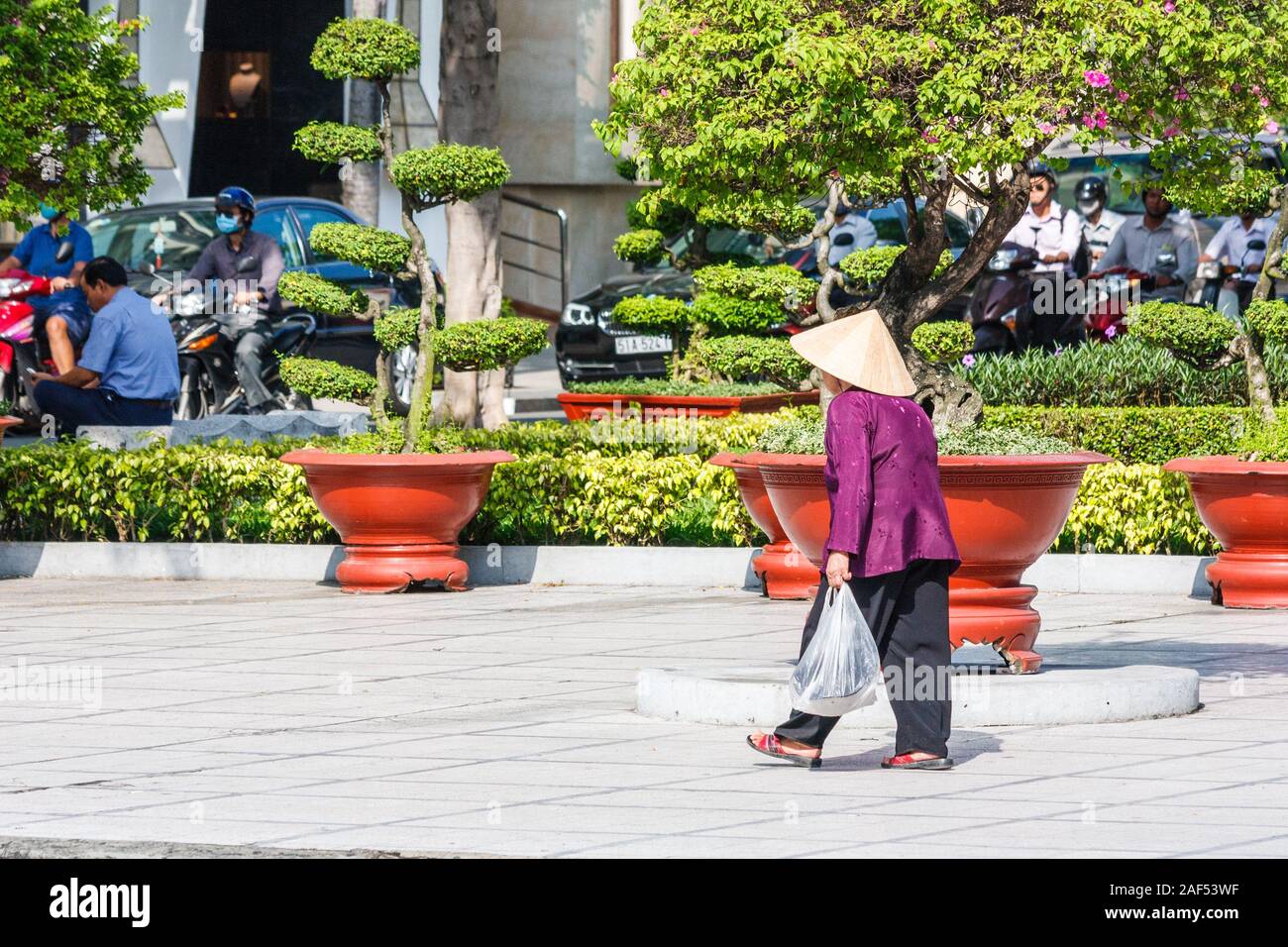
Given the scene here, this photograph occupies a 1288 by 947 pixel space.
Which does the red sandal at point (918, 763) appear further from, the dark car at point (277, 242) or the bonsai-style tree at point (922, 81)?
the dark car at point (277, 242)

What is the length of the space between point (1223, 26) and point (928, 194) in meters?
1.75

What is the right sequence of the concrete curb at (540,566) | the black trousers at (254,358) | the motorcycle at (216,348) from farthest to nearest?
the motorcycle at (216,348)
the black trousers at (254,358)
the concrete curb at (540,566)

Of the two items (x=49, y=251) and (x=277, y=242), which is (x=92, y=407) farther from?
(x=277, y=242)

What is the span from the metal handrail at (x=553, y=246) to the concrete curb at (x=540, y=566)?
596 inches

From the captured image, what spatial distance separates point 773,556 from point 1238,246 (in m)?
7.80

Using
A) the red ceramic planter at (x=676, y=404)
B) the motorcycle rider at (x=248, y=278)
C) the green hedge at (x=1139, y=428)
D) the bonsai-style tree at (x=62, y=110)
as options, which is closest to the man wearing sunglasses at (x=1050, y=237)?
the red ceramic planter at (x=676, y=404)

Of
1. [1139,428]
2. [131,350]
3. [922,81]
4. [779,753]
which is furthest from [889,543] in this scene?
[131,350]

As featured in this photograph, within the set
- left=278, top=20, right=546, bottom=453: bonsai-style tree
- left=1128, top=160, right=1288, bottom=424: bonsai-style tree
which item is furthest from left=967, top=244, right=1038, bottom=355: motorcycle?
left=278, top=20, right=546, bottom=453: bonsai-style tree

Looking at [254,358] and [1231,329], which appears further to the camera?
[254,358]

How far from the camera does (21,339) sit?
17.2 metres

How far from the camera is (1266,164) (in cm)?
1923

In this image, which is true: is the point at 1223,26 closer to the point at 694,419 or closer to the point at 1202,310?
the point at 1202,310

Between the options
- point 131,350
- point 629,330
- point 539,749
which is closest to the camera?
point 539,749

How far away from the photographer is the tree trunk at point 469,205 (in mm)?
16000
